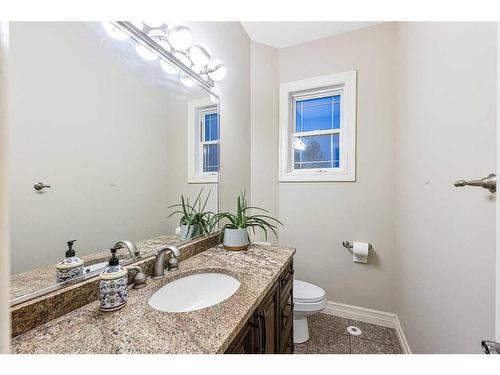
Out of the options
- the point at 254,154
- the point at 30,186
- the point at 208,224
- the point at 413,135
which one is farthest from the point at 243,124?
the point at 30,186

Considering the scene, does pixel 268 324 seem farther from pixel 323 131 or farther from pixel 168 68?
pixel 323 131

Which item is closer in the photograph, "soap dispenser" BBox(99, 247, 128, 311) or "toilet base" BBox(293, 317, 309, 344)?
"soap dispenser" BBox(99, 247, 128, 311)

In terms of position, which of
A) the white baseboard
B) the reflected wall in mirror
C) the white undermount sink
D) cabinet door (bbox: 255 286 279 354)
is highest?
the reflected wall in mirror

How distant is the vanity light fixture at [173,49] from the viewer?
2.98ft

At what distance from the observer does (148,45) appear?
989mm

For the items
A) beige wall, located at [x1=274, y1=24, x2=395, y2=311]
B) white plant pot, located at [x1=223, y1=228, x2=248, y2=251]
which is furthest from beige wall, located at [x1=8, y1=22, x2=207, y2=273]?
beige wall, located at [x1=274, y1=24, x2=395, y2=311]

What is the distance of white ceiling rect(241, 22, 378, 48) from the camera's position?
1.85m

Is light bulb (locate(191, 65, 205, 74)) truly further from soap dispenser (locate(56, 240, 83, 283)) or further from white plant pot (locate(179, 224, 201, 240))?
soap dispenser (locate(56, 240, 83, 283))

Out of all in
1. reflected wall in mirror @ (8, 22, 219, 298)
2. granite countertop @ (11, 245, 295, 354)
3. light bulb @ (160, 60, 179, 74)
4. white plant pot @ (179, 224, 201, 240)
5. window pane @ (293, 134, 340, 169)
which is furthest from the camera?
window pane @ (293, 134, 340, 169)

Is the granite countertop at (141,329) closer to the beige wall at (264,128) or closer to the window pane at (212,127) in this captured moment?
the window pane at (212,127)

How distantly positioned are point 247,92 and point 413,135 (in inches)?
54.2

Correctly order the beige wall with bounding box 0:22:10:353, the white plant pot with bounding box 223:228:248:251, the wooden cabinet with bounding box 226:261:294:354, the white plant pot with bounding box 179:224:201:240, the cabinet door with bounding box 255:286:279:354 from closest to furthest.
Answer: the beige wall with bounding box 0:22:10:353, the wooden cabinet with bounding box 226:261:294:354, the cabinet door with bounding box 255:286:279:354, the white plant pot with bounding box 179:224:201:240, the white plant pot with bounding box 223:228:248:251

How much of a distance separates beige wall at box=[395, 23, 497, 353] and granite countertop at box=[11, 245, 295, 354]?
30.0 inches
